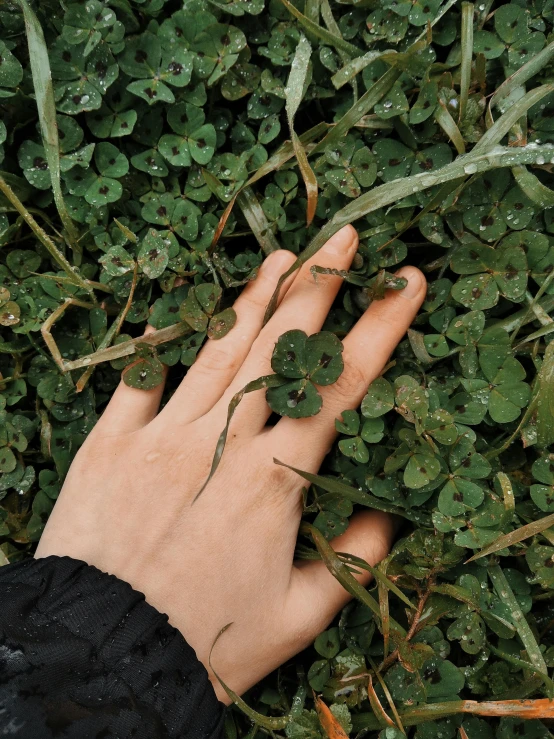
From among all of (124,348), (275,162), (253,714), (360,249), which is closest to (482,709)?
(253,714)

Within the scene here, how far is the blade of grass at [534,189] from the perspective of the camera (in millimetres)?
1899

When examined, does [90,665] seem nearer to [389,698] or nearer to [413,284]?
Result: [389,698]

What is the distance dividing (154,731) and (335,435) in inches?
39.2

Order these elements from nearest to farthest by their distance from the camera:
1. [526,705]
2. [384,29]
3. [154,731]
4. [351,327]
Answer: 1. [154,731]
2. [526,705]
3. [384,29]
4. [351,327]

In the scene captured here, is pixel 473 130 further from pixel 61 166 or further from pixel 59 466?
pixel 59 466

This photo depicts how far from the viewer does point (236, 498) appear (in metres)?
2.05

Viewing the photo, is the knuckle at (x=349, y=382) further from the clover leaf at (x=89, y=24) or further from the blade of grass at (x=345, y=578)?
the clover leaf at (x=89, y=24)

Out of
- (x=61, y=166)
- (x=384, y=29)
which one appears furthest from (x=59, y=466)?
(x=384, y=29)

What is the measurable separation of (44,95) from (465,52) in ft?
4.29

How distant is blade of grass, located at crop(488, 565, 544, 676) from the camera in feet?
6.38

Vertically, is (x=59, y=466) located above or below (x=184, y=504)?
above

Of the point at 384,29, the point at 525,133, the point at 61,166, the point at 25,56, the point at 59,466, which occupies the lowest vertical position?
the point at 59,466

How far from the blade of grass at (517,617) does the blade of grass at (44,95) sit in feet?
5.93

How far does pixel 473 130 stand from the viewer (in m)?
1.99
